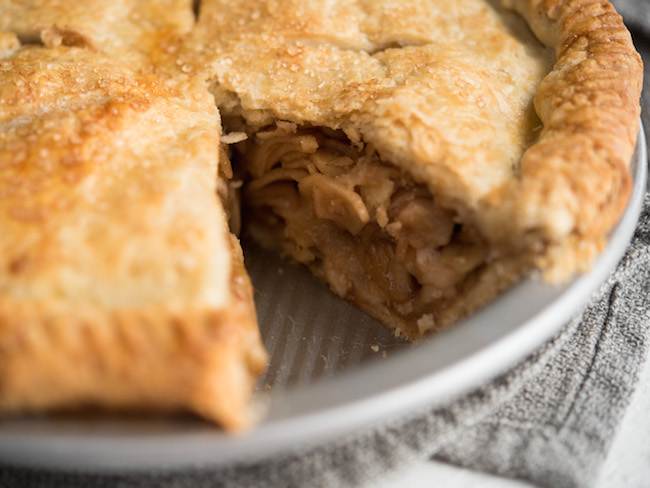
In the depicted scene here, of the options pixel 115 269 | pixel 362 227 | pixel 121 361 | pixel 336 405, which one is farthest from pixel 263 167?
pixel 336 405

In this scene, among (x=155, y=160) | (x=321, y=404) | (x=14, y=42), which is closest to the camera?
(x=321, y=404)

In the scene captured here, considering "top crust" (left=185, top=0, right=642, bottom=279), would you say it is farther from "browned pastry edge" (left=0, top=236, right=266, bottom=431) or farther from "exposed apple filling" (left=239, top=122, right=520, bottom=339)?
"browned pastry edge" (left=0, top=236, right=266, bottom=431)

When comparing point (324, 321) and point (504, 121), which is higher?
point (504, 121)

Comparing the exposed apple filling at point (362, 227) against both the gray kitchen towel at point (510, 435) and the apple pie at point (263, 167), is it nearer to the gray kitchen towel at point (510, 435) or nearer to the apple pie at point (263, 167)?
the apple pie at point (263, 167)

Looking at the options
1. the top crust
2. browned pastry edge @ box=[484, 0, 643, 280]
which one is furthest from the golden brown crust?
browned pastry edge @ box=[484, 0, 643, 280]

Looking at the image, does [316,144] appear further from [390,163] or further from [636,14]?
[636,14]

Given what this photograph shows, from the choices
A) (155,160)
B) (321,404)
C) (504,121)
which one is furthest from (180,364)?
(504,121)

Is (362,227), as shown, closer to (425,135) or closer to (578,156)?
(425,135)
